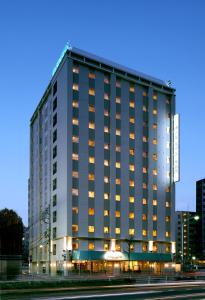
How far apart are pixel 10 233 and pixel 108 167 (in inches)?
1628

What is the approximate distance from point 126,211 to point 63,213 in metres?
17.7

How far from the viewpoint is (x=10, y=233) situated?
143 m

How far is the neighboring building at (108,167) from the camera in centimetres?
11769

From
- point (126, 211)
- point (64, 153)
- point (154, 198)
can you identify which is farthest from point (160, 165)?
point (64, 153)

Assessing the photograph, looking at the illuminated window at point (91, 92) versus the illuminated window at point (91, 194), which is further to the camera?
the illuminated window at point (91, 92)

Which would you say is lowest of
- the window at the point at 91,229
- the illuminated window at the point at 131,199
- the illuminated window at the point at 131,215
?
the window at the point at 91,229

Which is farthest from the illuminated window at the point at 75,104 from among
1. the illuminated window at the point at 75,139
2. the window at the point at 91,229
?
the window at the point at 91,229

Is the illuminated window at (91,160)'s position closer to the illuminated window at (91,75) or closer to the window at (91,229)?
the window at (91,229)

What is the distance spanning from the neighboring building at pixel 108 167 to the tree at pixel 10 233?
9572 mm

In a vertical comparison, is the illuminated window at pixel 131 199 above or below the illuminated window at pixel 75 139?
below

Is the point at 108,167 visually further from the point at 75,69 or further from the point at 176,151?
the point at 75,69

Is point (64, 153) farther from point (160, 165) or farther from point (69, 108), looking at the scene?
point (160, 165)

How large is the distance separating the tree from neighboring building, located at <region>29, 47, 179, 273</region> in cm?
957

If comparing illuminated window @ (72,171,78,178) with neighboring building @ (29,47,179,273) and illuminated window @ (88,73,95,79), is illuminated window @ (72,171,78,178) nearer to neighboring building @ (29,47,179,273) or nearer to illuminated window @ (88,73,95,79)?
neighboring building @ (29,47,179,273)
